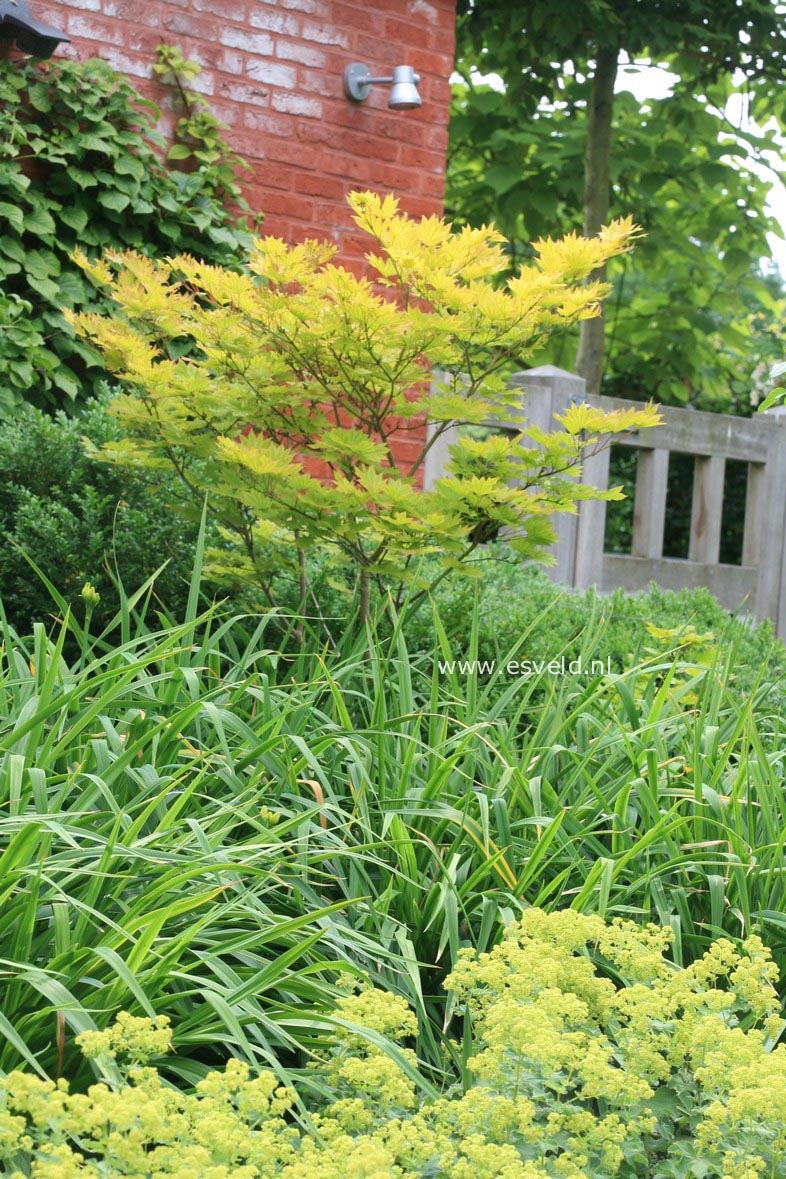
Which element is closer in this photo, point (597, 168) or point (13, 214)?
point (13, 214)

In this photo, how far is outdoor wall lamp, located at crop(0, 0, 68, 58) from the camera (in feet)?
15.3

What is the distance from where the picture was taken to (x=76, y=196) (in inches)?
200

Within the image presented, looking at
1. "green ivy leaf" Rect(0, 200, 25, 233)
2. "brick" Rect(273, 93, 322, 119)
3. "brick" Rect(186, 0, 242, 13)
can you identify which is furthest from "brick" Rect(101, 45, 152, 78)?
"green ivy leaf" Rect(0, 200, 25, 233)

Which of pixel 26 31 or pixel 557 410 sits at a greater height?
pixel 26 31

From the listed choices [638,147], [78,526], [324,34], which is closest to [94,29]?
[324,34]

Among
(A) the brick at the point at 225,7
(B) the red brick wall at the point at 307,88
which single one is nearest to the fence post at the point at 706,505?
(B) the red brick wall at the point at 307,88

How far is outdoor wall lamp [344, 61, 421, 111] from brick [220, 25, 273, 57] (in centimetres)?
41

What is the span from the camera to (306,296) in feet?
10.5

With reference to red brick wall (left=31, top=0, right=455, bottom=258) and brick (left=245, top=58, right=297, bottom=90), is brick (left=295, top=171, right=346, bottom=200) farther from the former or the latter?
brick (left=245, top=58, right=297, bottom=90)

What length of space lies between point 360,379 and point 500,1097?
2.17 metres

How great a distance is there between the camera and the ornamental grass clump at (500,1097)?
137 centimetres

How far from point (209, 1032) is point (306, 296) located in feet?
6.64

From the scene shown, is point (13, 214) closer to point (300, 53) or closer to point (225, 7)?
point (225, 7)

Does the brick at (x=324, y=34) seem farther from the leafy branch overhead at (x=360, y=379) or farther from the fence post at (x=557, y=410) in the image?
the leafy branch overhead at (x=360, y=379)
